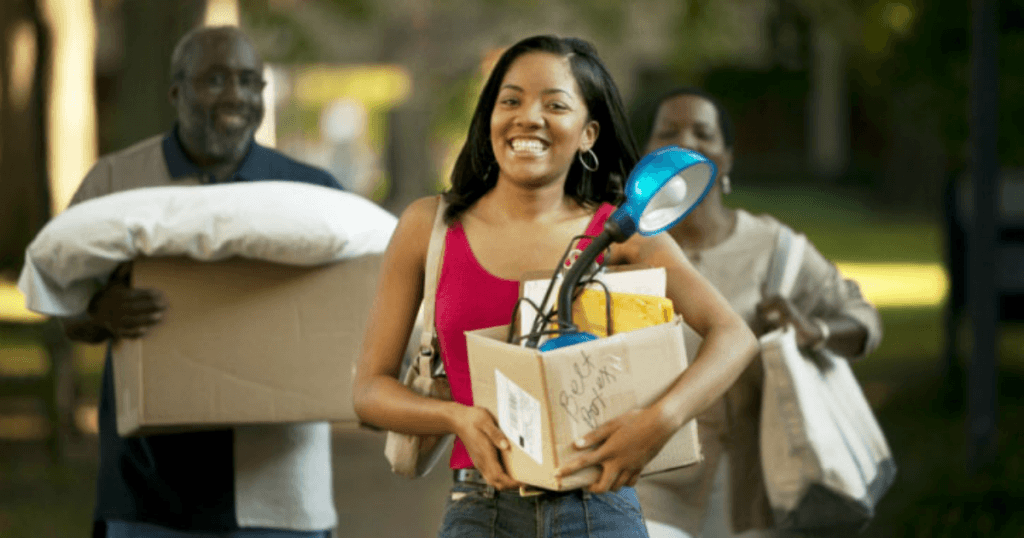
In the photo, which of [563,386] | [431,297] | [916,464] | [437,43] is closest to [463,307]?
[431,297]

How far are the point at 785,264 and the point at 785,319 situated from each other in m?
0.21

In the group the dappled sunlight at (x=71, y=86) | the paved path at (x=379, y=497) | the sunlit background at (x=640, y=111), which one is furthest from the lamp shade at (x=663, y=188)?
the dappled sunlight at (x=71, y=86)

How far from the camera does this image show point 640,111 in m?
5.08

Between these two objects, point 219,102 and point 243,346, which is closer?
point 243,346

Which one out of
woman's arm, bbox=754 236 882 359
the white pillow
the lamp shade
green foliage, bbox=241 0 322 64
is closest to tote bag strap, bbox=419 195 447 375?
the lamp shade

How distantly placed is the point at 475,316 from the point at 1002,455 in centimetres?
720

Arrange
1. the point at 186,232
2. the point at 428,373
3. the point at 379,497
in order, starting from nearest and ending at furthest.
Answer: the point at 428,373
the point at 186,232
the point at 379,497

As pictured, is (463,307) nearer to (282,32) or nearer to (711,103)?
(711,103)

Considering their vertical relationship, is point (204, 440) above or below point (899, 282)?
above

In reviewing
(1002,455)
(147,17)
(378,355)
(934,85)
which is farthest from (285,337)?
(934,85)

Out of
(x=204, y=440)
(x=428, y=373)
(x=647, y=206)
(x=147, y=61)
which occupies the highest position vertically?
(x=147, y=61)

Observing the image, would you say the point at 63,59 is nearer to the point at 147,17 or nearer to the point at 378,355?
the point at 147,17

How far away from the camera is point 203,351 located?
13.1 ft

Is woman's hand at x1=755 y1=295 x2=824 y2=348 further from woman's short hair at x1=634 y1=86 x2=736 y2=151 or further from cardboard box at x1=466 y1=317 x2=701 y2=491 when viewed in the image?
cardboard box at x1=466 y1=317 x2=701 y2=491
